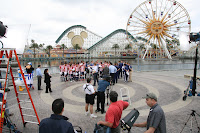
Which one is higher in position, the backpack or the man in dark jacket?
the man in dark jacket

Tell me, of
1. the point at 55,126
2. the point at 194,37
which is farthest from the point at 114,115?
the point at 194,37

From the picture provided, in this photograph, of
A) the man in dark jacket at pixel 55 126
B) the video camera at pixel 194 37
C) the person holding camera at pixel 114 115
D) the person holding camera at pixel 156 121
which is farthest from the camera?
the video camera at pixel 194 37

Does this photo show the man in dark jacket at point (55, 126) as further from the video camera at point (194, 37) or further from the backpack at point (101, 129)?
the video camera at point (194, 37)

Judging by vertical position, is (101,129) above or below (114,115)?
below

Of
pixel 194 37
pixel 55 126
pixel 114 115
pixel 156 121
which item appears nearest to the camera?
pixel 55 126

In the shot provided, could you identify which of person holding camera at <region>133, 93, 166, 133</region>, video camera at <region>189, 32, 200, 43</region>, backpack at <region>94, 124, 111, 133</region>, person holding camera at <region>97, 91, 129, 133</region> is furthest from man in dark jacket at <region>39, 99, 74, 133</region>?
video camera at <region>189, 32, 200, 43</region>

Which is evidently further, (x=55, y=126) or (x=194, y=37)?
(x=194, y=37)

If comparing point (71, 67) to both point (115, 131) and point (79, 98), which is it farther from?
point (115, 131)

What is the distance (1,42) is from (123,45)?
281 feet

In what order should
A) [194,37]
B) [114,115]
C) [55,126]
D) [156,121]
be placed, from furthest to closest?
[194,37]
[114,115]
[156,121]
[55,126]

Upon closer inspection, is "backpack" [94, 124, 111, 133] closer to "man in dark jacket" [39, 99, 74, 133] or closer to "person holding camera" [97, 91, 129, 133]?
"person holding camera" [97, 91, 129, 133]

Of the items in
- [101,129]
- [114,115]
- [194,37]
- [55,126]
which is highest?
[194,37]

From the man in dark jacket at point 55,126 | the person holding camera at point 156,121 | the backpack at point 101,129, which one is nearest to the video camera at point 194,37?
the person holding camera at point 156,121

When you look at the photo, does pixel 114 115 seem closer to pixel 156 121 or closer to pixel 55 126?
pixel 156 121
